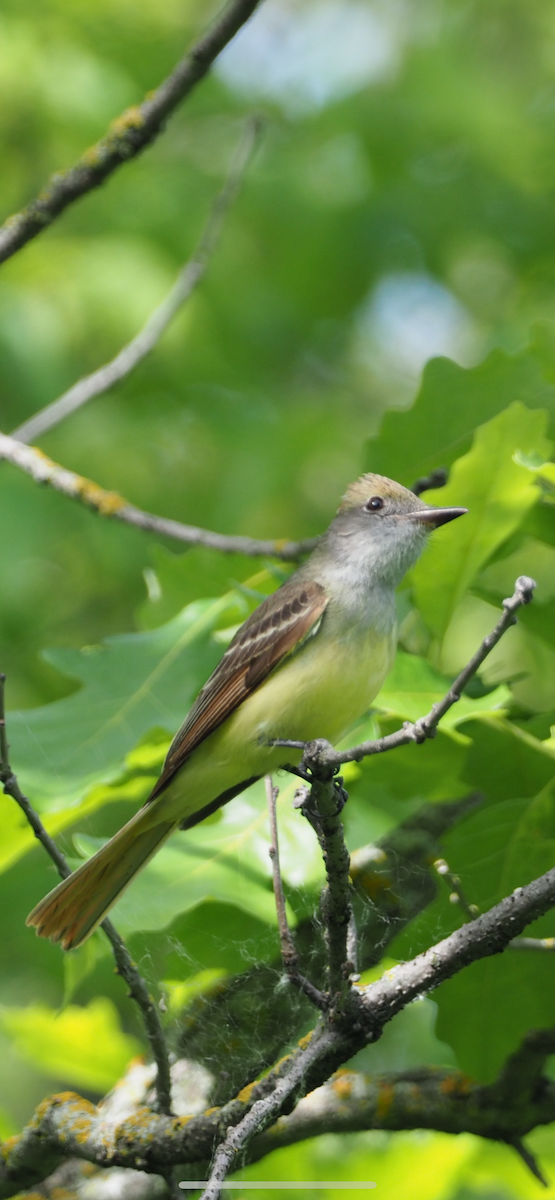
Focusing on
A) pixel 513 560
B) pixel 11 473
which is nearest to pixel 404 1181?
pixel 513 560

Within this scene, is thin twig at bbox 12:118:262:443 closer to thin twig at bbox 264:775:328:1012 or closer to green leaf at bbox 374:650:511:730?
green leaf at bbox 374:650:511:730

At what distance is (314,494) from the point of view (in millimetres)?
8195

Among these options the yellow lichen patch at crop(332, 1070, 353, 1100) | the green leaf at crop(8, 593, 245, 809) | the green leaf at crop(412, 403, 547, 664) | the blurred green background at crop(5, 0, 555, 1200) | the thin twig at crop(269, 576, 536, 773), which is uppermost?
the blurred green background at crop(5, 0, 555, 1200)

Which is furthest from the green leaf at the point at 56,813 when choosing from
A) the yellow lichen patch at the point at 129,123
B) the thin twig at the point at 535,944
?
the yellow lichen patch at the point at 129,123

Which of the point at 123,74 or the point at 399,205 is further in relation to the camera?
the point at 399,205

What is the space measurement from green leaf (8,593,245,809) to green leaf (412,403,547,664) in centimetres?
72

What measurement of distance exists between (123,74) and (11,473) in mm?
2840

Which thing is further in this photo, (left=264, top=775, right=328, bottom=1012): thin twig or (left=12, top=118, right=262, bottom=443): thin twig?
(left=12, top=118, right=262, bottom=443): thin twig

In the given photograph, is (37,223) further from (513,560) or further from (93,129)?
(513,560)

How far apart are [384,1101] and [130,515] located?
6.38 feet

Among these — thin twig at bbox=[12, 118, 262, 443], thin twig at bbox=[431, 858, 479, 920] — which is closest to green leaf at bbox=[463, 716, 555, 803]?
thin twig at bbox=[431, 858, 479, 920]

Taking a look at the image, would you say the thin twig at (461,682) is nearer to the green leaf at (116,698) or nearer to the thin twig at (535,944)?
the thin twig at (535,944)

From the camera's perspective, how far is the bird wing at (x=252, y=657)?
3.20 m

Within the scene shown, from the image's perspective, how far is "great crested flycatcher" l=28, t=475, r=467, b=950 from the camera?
3.04 meters
